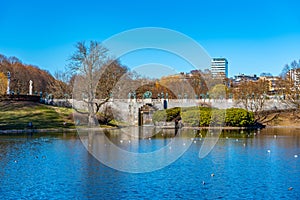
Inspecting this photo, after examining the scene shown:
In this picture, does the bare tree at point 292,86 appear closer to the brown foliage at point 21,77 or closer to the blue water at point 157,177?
the blue water at point 157,177

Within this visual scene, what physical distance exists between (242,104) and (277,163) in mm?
44658

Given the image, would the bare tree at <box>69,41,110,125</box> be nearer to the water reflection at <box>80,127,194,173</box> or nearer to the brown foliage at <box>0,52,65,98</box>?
the water reflection at <box>80,127,194,173</box>

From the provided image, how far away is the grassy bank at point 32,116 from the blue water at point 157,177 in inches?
790

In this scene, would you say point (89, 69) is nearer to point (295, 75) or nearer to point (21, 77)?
point (295, 75)

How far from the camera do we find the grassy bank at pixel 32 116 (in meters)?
47.5

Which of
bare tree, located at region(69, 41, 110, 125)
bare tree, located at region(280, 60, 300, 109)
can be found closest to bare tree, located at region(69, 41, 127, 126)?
bare tree, located at region(69, 41, 110, 125)

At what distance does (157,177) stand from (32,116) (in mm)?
36305

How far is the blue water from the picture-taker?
52.8ft

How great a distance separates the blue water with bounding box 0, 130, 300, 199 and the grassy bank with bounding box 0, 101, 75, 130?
790 inches

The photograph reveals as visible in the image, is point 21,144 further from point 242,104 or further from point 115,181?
point 242,104

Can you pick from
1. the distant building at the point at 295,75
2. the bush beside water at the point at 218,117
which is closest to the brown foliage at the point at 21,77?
the bush beside water at the point at 218,117

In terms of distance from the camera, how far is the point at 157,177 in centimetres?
1925

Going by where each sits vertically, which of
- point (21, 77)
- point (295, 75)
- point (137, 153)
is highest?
point (21, 77)

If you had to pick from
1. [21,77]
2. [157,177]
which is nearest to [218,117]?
[157,177]
